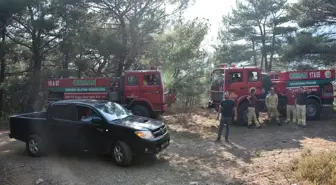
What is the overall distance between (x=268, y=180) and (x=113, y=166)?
345 centimetres

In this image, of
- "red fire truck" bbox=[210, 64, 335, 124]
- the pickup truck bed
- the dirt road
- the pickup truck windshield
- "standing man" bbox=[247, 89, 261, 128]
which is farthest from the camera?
"red fire truck" bbox=[210, 64, 335, 124]

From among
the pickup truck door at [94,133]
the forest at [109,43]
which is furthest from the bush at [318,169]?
the forest at [109,43]

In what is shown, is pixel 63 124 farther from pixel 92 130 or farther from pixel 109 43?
pixel 109 43

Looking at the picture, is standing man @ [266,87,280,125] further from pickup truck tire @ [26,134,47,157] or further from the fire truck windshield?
pickup truck tire @ [26,134,47,157]

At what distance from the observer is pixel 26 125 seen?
742cm

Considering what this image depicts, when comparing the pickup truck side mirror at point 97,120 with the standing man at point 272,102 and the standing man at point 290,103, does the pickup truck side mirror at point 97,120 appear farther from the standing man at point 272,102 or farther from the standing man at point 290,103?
the standing man at point 290,103

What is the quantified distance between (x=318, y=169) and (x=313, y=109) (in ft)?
24.5

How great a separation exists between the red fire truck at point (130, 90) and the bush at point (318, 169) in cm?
664

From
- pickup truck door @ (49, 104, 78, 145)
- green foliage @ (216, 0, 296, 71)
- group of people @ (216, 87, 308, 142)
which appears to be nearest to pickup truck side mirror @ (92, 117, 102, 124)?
pickup truck door @ (49, 104, 78, 145)

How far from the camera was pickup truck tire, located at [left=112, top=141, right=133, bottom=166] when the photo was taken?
6.14 meters

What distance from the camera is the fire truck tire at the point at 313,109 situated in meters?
11.6

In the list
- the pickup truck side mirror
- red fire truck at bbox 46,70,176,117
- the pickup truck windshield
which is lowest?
the pickup truck side mirror

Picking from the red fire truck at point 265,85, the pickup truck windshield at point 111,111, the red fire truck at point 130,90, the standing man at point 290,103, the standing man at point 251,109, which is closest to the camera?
the pickup truck windshield at point 111,111

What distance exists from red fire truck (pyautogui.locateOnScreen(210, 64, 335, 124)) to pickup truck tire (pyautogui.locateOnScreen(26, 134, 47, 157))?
7124mm
